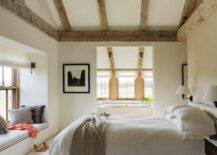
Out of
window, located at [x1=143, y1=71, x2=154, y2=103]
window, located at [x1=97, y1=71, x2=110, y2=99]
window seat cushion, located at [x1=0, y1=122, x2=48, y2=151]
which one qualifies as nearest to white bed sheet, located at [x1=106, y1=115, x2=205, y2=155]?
window seat cushion, located at [x1=0, y1=122, x2=48, y2=151]

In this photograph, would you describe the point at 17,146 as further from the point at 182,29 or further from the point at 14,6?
the point at 182,29

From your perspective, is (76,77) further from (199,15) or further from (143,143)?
(143,143)

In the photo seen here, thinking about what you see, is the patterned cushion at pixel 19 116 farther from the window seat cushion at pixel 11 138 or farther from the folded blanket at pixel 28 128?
the window seat cushion at pixel 11 138

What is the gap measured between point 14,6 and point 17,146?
7.64 feet

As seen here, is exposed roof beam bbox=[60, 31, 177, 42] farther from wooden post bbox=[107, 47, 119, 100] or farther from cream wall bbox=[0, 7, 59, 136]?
wooden post bbox=[107, 47, 119, 100]

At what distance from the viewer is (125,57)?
9.22 meters

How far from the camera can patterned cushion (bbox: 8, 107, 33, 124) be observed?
562cm

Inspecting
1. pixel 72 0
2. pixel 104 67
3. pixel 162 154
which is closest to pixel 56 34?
pixel 72 0

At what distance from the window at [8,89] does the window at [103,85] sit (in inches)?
161

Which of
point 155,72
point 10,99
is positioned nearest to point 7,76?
point 10,99

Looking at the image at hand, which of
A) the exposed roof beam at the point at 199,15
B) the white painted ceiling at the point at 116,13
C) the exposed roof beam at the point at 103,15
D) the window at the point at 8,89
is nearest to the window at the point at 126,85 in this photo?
the white painted ceiling at the point at 116,13

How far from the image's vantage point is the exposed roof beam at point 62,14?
20.2ft

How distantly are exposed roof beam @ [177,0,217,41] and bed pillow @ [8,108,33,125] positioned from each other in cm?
391

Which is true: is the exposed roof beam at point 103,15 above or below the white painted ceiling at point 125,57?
above
